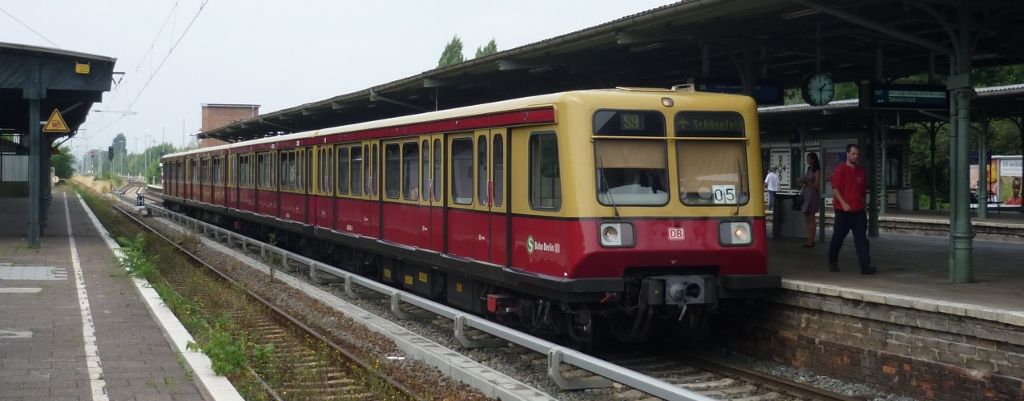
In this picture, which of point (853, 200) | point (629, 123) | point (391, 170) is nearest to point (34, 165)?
point (391, 170)

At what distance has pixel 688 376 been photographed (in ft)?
29.8

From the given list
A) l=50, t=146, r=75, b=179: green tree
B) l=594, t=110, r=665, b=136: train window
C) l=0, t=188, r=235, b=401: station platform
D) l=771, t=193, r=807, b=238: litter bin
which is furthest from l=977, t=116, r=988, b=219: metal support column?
l=50, t=146, r=75, b=179: green tree

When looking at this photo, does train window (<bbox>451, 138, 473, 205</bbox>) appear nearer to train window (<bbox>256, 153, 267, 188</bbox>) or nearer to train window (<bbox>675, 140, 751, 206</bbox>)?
train window (<bbox>675, 140, 751, 206</bbox>)

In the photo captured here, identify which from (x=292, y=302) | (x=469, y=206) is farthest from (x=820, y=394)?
(x=292, y=302)

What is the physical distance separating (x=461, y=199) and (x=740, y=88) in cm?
512

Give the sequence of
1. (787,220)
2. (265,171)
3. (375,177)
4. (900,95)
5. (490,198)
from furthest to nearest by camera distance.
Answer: (265,171), (787,220), (375,177), (900,95), (490,198)

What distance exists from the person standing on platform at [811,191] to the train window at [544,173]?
6.64 metres

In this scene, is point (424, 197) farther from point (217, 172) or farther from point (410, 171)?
point (217, 172)

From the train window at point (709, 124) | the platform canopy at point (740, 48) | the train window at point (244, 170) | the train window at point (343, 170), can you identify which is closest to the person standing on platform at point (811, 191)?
the platform canopy at point (740, 48)

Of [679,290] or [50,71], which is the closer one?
[679,290]

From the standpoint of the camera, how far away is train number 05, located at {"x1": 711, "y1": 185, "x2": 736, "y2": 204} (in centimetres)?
923

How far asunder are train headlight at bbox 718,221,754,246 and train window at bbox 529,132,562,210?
1546 millimetres

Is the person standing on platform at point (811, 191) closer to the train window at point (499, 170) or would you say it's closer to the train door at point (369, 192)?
the train door at point (369, 192)

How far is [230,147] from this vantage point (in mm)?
25688
